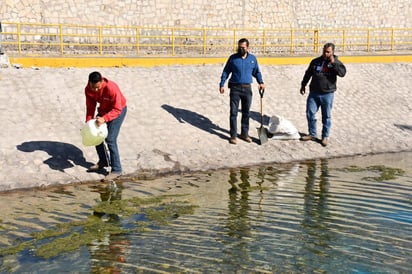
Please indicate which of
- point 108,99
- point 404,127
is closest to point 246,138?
point 108,99

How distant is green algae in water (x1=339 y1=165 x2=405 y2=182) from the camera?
9453 millimetres

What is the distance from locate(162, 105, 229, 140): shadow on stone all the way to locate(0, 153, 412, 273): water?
7.32 ft

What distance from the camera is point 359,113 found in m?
14.0

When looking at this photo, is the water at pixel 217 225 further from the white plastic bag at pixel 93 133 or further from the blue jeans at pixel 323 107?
the blue jeans at pixel 323 107

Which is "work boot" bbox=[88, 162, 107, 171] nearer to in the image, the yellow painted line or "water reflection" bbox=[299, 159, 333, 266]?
"water reflection" bbox=[299, 159, 333, 266]

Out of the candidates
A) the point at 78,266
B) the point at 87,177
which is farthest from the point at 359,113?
the point at 78,266

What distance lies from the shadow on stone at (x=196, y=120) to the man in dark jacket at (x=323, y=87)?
171 centimetres

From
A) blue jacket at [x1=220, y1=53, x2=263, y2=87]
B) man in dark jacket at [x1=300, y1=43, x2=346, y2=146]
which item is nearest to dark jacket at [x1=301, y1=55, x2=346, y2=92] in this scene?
man in dark jacket at [x1=300, y1=43, x2=346, y2=146]

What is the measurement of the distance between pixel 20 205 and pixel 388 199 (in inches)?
192

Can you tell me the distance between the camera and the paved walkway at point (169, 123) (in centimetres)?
974

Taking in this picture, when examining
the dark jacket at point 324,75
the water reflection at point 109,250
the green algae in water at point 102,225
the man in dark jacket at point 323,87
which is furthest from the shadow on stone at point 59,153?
the dark jacket at point 324,75

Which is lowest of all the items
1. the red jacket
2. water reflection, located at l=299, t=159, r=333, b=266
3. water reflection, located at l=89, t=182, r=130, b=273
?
water reflection, located at l=299, t=159, r=333, b=266

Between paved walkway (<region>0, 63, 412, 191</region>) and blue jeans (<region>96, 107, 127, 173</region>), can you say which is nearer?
blue jeans (<region>96, 107, 127, 173</region>)

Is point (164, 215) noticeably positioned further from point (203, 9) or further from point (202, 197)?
point (203, 9)
